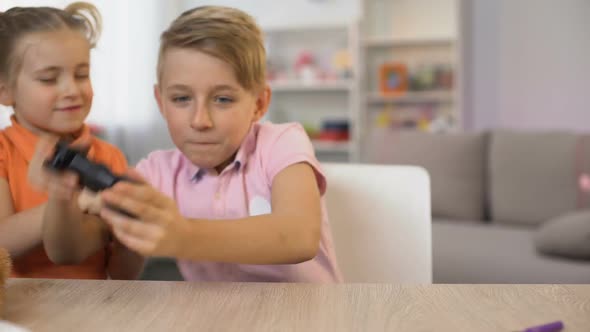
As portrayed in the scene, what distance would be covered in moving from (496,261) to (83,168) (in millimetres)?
1968

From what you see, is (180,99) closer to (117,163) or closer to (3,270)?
(117,163)

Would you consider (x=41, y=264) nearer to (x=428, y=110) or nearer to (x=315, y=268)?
(x=315, y=268)

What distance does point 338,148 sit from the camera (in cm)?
469

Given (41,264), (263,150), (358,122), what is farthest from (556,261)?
(358,122)

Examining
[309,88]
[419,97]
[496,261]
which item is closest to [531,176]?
[496,261]

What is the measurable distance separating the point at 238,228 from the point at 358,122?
4.03 metres

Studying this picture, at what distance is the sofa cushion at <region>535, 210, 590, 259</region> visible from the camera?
2168mm

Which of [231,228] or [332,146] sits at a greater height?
[231,228]

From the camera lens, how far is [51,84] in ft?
2.76

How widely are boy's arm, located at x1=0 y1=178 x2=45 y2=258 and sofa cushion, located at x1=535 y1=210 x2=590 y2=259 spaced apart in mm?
1837

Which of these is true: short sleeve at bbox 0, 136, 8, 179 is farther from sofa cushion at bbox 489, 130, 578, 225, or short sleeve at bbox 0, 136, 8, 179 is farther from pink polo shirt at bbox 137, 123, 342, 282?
sofa cushion at bbox 489, 130, 578, 225

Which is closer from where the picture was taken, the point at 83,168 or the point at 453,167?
the point at 83,168

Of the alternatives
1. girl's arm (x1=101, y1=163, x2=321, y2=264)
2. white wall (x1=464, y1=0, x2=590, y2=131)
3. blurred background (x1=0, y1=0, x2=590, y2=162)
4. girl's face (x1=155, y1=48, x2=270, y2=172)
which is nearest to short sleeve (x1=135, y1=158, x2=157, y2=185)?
Result: girl's face (x1=155, y1=48, x2=270, y2=172)

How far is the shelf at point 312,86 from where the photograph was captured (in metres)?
4.63
